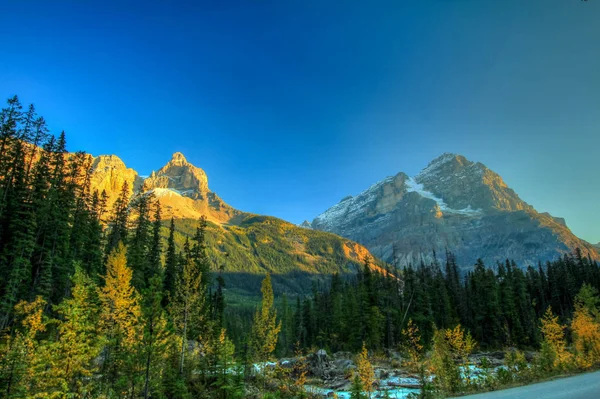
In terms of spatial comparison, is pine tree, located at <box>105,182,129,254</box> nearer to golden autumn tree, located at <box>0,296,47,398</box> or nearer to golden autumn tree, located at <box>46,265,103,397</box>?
golden autumn tree, located at <box>46,265,103,397</box>

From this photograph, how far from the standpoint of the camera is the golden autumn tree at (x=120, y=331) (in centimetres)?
1956

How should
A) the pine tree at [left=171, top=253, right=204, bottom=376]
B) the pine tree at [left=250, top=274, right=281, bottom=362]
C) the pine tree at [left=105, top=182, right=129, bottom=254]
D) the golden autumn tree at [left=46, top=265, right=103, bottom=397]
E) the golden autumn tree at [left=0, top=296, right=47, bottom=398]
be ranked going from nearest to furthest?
the golden autumn tree at [left=0, top=296, right=47, bottom=398] → the golden autumn tree at [left=46, top=265, right=103, bottom=397] → the pine tree at [left=250, top=274, right=281, bottom=362] → the pine tree at [left=171, top=253, right=204, bottom=376] → the pine tree at [left=105, top=182, right=129, bottom=254]

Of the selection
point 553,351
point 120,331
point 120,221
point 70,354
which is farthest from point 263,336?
point 120,221

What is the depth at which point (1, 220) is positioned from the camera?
38.1 meters

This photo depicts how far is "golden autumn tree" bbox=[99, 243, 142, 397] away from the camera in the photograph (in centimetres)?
1956

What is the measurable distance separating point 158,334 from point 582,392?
20757 millimetres

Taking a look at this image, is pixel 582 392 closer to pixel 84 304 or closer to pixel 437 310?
pixel 84 304

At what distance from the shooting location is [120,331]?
860 inches

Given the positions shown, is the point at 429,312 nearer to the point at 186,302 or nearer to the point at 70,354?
the point at 186,302

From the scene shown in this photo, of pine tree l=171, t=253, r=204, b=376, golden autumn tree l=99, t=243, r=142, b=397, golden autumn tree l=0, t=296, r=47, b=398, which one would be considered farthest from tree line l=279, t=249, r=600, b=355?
golden autumn tree l=0, t=296, r=47, b=398

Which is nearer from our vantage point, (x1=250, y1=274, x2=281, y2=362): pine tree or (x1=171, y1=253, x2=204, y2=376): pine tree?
(x1=250, y1=274, x2=281, y2=362): pine tree

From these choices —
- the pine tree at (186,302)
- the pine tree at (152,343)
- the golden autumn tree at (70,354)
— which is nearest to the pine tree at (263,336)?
the pine tree at (186,302)

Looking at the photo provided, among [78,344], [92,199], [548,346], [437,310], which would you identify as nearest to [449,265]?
[437,310]

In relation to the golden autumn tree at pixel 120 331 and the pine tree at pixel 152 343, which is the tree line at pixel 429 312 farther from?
the pine tree at pixel 152 343
